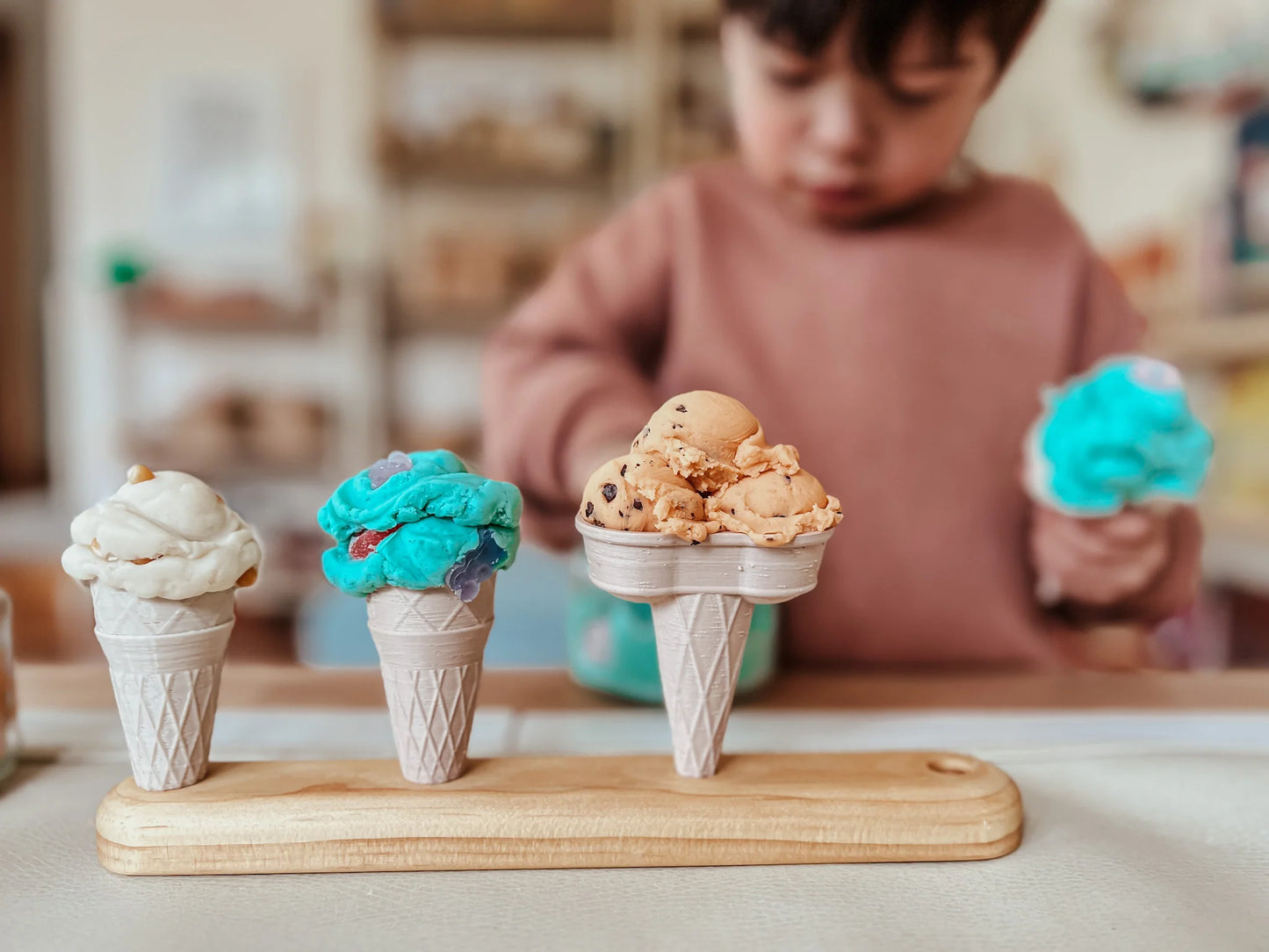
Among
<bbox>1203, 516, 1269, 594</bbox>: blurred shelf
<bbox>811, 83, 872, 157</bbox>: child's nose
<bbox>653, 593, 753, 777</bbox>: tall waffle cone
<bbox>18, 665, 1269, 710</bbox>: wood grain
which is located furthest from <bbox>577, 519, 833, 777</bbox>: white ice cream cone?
<bbox>1203, 516, 1269, 594</bbox>: blurred shelf

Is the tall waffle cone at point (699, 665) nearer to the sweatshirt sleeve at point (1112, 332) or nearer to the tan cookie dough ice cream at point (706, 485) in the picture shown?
the tan cookie dough ice cream at point (706, 485)

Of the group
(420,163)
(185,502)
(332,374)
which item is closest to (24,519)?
(332,374)

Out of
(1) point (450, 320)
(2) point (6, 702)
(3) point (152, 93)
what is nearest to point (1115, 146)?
(1) point (450, 320)

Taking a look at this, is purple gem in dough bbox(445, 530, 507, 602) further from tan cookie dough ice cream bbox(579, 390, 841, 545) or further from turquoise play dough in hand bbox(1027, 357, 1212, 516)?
turquoise play dough in hand bbox(1027, 357, 1212, 516)

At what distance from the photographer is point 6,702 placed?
0.60m

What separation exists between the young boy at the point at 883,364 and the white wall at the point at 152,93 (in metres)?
1.45

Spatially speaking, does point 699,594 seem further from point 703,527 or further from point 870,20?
point 870,20

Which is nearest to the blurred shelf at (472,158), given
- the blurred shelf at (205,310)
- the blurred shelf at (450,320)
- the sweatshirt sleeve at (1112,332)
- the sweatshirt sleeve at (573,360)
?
the blurred shelf at (450,320)

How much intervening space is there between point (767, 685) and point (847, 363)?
0.36 m

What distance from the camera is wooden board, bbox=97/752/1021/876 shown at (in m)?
0.48

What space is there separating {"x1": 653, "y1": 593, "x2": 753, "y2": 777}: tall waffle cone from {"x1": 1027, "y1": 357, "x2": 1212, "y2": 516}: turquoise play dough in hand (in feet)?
1.21

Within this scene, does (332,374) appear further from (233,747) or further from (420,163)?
(233,747)

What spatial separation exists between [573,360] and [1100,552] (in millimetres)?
561

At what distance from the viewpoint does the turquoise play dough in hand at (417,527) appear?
19.1 inches
